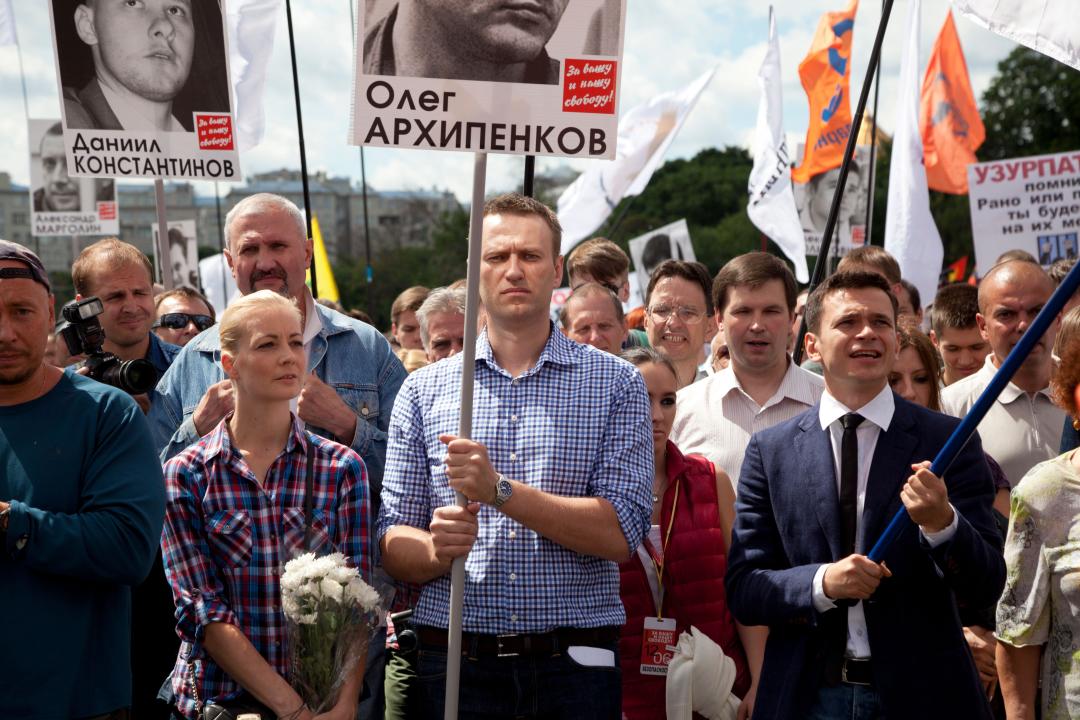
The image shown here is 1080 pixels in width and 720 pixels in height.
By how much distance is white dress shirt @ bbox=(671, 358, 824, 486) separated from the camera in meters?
5.33

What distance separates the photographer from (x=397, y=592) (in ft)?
15.1

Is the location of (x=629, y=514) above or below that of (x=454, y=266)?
above

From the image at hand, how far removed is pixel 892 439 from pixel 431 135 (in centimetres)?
165

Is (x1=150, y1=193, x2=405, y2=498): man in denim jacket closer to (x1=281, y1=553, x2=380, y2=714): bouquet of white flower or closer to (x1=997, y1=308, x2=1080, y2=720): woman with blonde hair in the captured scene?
(x1=281, y1=553, x2=380, y2=714): bouquet of white flower

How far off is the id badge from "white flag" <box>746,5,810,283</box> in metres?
6.42

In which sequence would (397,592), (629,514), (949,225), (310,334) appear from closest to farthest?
1. (629,514)
2. (397,592)
3. (310,334)
4. (949,225)

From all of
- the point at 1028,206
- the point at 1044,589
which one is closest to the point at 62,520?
the point at 1044,589

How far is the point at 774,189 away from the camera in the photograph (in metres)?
11.5

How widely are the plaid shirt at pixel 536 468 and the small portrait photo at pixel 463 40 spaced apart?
2.74 ft

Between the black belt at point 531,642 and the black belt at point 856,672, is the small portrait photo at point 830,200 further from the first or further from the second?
the black belt at point 531,642

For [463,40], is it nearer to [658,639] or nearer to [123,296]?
[658,639]

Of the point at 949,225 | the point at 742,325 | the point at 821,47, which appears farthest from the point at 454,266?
the point at 742,325

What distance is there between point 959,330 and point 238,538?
408 centimetres

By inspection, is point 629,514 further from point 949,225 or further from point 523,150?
point 949,225
